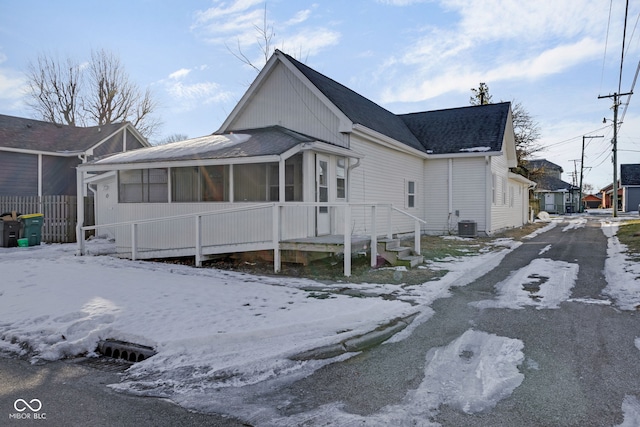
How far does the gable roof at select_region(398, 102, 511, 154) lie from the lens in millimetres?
17922

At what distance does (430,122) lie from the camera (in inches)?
825

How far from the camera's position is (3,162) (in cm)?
1847

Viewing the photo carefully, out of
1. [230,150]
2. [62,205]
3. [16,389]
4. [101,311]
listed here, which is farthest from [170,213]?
[16,389]

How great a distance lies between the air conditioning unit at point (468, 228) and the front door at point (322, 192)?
807cm

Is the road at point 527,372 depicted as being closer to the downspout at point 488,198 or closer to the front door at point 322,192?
the front door at point 322,192

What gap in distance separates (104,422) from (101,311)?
2.96 m

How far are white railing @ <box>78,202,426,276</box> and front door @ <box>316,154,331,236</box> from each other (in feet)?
1.22

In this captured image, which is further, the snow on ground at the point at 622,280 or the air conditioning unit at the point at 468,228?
the air conditioning unit at the point at 468,228

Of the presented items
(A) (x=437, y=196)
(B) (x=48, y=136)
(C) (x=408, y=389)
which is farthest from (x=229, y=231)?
(B) (x=48, y=136)

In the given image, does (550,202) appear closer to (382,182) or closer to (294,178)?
(382,182)

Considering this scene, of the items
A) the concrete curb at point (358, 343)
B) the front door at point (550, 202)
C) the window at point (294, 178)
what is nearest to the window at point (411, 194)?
the window at point (294, 178)

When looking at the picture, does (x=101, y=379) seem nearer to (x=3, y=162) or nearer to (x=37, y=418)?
(x=37, y=418)

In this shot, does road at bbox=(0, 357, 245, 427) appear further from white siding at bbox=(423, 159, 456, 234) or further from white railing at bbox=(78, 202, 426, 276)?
white siding at bbox=(423, 159, 456, 234)

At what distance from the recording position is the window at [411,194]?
17.2 metres
